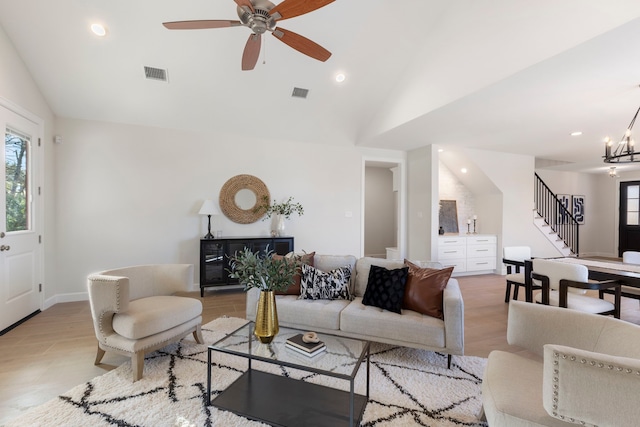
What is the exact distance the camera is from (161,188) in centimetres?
466

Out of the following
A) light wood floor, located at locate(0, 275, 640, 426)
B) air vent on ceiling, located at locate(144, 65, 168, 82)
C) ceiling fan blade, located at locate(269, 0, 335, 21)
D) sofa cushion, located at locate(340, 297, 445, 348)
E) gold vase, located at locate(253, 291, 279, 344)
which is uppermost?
air vent on ceiling, located at locate(144, 65, 168, 82)

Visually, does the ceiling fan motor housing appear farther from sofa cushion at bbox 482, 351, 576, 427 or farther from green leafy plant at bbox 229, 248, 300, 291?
sofa cushion at bbox 482, 351, 576, 427

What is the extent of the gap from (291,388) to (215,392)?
56 centimetres

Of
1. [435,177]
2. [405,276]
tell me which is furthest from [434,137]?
[405,276]

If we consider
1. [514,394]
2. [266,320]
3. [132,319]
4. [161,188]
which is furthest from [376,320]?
[161,188]

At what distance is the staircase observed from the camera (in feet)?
22.5

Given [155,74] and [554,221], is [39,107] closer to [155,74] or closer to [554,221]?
[155,74]

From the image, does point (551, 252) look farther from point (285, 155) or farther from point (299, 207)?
point (285, 155)

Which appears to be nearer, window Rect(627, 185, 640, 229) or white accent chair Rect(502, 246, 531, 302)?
white accent chair Rect(502, 246, 531, 302)

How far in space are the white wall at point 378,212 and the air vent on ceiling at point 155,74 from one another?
5.76 m

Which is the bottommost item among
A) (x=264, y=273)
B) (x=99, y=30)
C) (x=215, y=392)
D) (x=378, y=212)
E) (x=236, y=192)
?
(x=215, y=392)

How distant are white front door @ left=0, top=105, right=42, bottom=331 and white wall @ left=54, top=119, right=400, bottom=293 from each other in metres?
0.52

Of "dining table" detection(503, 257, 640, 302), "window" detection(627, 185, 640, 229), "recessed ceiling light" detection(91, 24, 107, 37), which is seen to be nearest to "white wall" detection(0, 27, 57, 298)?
"recessed ceiling light" detection(91, 24, 107, 37)

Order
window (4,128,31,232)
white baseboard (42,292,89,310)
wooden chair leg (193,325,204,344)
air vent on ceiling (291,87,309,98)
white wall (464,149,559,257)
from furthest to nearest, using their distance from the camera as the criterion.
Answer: white wall (464,149,559,257), air vent on ceiling (291,87,309,98), white baseboard (42,292,89,310), window (4,128,31,232), wooden chair leg (193,325,204,344)
